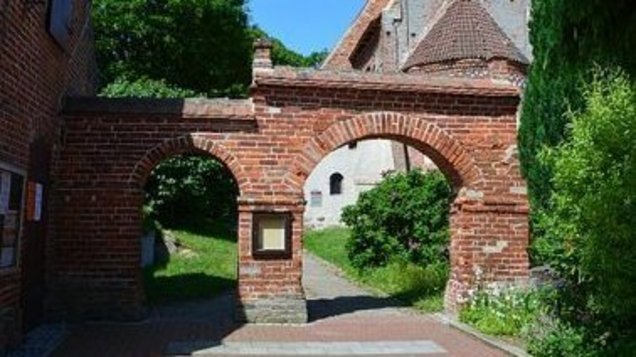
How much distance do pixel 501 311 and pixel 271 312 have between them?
3500 millimetres

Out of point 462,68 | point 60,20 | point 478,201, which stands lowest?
point 478,201

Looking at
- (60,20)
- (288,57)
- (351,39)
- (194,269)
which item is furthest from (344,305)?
(288,57)

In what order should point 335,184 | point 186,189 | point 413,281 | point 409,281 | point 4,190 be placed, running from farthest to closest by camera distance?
1. point 335,184
2. point 186,189
3. point 409,281
4. point 413,281
5. point 4,190

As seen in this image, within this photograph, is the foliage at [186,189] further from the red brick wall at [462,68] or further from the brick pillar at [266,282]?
the brick pillar at [266,282]

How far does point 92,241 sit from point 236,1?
23446 millimetres

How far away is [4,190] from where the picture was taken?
9.11 meters

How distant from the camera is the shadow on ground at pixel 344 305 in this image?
44.9ft

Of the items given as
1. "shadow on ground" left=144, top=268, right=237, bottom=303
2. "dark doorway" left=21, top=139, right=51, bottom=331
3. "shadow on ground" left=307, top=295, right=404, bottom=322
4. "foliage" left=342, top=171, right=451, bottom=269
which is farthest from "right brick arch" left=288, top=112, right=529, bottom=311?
"foliage" left=342, top=171, right=451, bottom=269

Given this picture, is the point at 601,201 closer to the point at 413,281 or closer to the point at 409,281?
the point at 413,281

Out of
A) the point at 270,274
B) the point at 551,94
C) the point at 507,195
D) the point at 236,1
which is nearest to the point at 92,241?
the point at 270,274

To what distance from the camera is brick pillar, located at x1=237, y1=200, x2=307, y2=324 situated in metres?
12.4

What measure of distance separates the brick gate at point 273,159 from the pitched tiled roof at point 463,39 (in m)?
15.1

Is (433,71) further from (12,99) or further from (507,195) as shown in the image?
(12,99)

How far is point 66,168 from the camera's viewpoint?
12352mm
